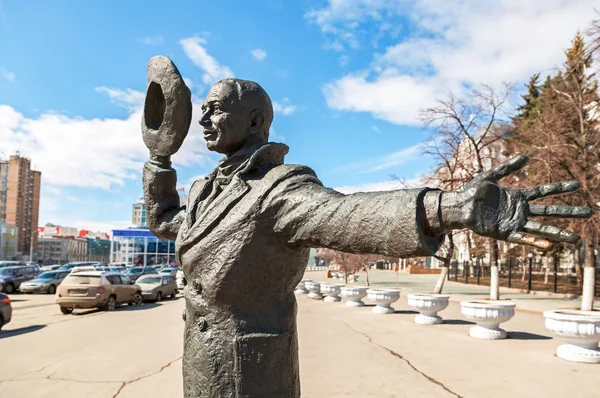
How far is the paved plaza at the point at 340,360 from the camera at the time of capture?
633 centimetres

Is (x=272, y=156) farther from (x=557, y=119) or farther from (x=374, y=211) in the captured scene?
(x=557, y=119)

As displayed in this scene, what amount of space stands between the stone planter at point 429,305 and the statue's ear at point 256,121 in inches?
427

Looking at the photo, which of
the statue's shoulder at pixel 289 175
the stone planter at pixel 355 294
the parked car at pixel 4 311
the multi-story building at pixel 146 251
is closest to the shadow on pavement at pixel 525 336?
the stone planter at pixel 355 294

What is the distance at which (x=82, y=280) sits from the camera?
626 inches

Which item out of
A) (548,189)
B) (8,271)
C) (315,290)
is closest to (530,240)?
(548,189)

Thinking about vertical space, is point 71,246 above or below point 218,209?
below

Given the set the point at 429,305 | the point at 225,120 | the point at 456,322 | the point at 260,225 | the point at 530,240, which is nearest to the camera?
the point at 530,240

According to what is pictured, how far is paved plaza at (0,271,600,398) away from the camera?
6332mm

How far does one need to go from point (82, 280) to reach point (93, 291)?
2.19 ft

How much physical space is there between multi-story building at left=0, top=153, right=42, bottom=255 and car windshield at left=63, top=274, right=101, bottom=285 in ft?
225

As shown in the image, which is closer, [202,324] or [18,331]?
[202,324]

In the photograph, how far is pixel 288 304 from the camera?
6.77 ft

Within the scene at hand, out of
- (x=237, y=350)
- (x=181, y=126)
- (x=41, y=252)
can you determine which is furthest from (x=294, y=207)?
(x=41, y=252)

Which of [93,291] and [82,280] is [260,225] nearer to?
[93,291]
